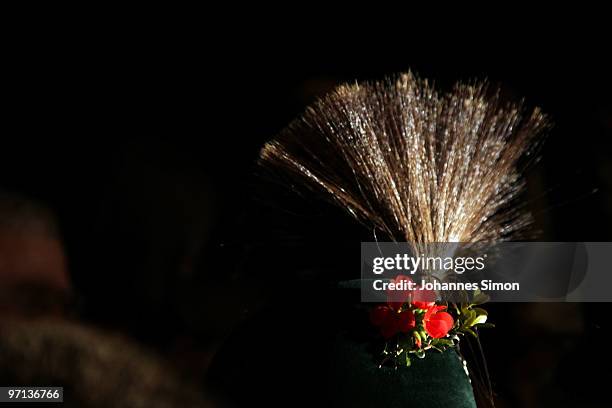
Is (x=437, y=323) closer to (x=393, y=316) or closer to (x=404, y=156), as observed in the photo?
(x=393, y=316)

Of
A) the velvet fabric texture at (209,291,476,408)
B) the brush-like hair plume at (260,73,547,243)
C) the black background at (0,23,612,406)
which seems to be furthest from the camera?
the black background at (0,23,612,406)

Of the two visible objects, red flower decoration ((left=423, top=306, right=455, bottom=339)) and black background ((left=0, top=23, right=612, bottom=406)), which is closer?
red flower decoration ((left=423, top=306, right=455, bottom=339))

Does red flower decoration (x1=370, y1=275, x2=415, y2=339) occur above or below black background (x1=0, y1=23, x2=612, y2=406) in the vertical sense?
below

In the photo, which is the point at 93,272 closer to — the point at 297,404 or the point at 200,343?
the point at 200,343

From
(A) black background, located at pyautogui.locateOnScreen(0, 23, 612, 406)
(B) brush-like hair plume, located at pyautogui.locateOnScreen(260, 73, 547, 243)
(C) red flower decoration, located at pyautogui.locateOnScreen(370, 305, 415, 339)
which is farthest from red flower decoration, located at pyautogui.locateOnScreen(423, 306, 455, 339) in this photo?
(A) black background, located at pyautogui.locateOnScreen(0, 23, 612, 406)

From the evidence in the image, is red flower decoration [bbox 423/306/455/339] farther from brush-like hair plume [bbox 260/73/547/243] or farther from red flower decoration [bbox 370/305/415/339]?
brush-like hair plume [bbox 260/73/547/243]

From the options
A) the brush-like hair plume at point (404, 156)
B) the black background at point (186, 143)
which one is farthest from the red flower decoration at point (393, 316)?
the black background at point (186, 143)

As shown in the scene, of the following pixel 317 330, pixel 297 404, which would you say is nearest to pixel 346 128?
pixel 317 330
